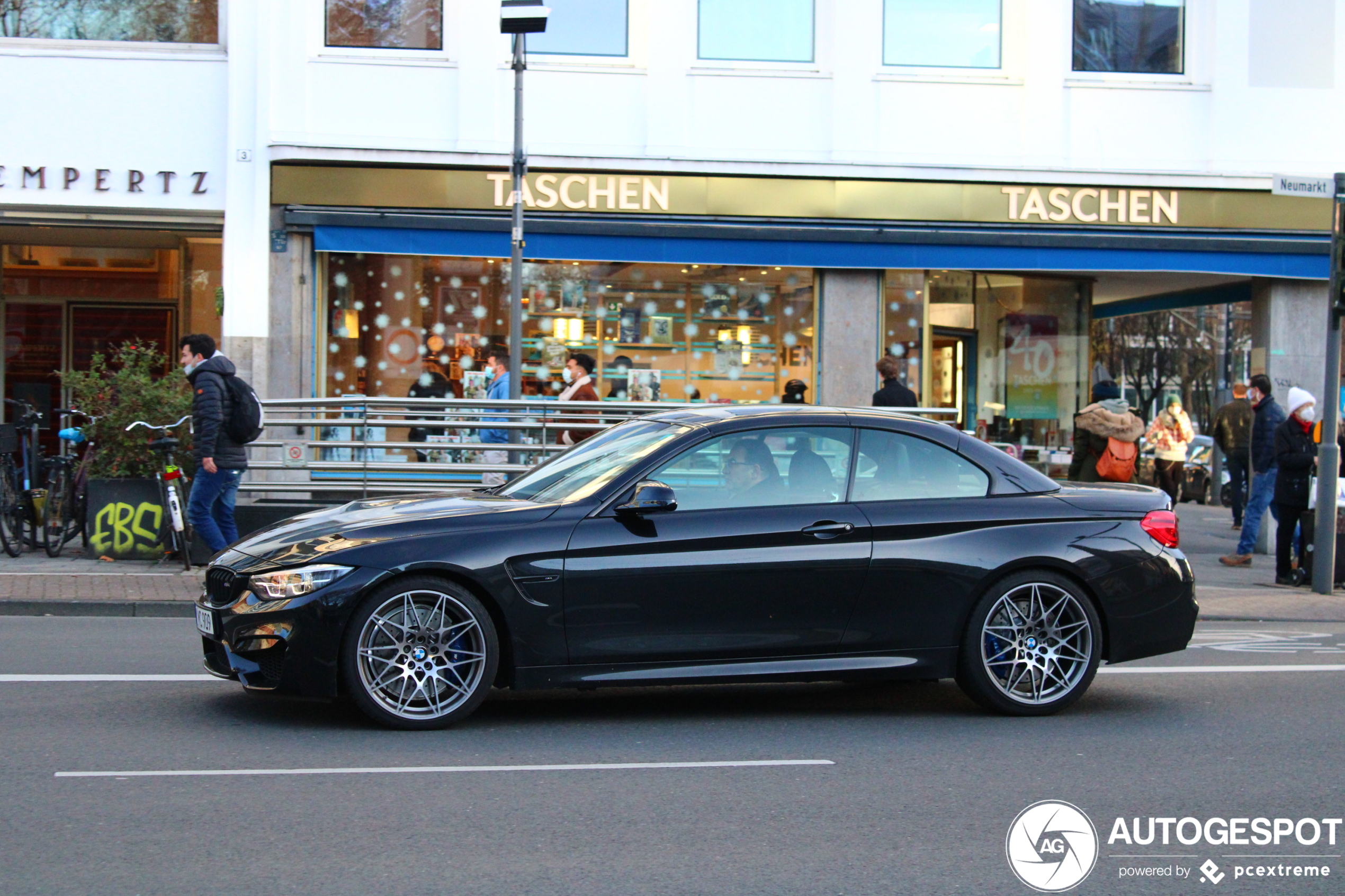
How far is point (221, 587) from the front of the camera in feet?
20.9

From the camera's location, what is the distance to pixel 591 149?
16688mm

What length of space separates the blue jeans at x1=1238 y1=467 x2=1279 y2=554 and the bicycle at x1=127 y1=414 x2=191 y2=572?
34.8 feet

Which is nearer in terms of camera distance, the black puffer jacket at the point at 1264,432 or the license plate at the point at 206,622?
the license plate at the point at 206,622

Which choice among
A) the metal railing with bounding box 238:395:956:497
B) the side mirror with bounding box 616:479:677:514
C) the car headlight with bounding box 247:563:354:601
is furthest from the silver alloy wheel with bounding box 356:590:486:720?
the metal railing with bounding box 238:395:956:497

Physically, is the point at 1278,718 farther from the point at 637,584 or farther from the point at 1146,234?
the point at 1146,234

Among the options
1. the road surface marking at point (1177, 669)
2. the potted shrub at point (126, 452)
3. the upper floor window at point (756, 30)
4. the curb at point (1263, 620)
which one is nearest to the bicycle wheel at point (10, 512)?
the potted shrub at point (126, 452)

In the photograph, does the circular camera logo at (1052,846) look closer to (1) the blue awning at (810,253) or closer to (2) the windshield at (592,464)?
(2) the windshield at (592,464)

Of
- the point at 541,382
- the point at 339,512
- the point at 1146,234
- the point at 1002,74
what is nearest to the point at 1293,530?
the point at 1146,234

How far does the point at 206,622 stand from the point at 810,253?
11.6 m

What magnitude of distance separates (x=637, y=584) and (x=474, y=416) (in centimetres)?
781

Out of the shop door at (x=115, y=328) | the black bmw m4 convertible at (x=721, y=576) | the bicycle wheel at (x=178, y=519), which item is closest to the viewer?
the black bmw m4 convertible at (x=721, y=576)

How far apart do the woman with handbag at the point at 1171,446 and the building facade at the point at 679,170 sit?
2.48 m

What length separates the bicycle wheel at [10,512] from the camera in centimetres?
1266

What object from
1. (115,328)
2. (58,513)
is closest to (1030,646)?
(58,513)
